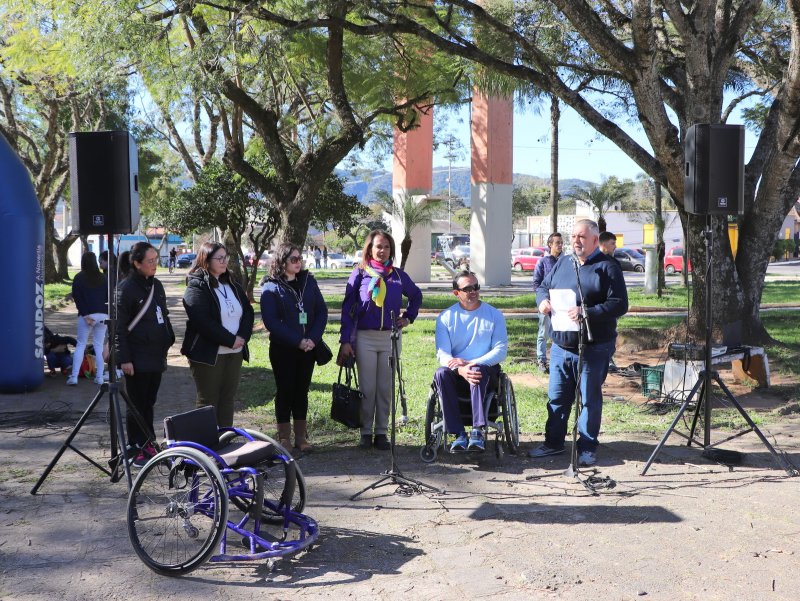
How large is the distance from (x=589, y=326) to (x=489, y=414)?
1035mm

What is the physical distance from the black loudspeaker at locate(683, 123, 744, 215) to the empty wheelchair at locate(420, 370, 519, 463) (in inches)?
83.6

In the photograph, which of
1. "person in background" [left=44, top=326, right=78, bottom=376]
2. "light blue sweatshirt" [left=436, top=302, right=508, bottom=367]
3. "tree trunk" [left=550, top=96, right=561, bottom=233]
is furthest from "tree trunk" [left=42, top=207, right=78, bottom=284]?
"light blue sweatshirt" [left=436, top=302, right=508, bottom=367]

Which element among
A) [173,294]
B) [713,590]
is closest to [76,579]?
[713,590]

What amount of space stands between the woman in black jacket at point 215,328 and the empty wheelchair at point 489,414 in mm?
1564

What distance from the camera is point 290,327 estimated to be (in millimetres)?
6621

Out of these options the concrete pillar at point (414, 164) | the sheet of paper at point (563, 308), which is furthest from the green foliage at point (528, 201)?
the sheet of paper at point (563, 308)

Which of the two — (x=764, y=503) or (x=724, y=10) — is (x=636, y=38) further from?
(x=764, y=503)

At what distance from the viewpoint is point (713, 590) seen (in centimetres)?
409

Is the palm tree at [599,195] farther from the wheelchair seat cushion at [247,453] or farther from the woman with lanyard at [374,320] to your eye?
the wheelchair seat cushion at [247,453]

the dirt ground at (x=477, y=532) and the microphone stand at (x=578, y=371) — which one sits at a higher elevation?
the microphone stand at (x=578, y=371)

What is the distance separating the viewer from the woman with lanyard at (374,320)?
22.3 ft

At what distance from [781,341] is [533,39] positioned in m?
6.17

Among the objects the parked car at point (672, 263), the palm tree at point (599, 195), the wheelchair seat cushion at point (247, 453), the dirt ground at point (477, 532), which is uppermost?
the palm tree at point (599, 195)

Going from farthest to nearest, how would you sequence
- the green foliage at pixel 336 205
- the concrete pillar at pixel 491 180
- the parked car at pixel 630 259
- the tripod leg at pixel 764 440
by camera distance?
the parked car at pixel 630 259 < the concrete pillar at pixel 491 180 < the green foliage at pixel 336 205 < the tripod leg at pixel 764 440
